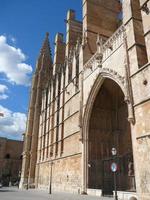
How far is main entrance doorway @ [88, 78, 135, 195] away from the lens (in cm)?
1548

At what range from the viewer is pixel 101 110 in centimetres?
1794

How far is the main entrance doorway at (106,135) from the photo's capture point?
15.5 metres

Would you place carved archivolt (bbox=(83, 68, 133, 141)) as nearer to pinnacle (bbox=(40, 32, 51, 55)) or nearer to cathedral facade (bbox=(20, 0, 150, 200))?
cathedral facade (bbox=(20, 0, 150, 200))

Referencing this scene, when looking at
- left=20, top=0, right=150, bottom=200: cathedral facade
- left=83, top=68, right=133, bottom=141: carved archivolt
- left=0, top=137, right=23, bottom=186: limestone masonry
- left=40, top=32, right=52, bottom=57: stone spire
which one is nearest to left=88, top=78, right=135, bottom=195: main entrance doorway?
left=20, top=0, right=150, bottom=200: cathedral facade

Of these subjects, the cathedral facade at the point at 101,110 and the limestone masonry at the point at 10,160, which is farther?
the limestone masonry at the point at 10,160

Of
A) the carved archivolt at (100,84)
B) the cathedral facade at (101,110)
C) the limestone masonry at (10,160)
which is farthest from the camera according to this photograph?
the limestone masonry at (10,160)

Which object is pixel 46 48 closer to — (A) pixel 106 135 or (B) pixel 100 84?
(B) pixel 100 84

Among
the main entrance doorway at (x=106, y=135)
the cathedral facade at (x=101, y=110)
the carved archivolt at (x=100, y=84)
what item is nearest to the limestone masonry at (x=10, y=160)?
the cathedral facade at (x=101, y=110)

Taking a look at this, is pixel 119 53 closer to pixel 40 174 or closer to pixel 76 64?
pixel 76 64

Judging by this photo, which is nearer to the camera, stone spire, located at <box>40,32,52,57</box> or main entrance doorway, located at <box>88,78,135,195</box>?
main entrance doorway, located at <box>88,78,135,195</box>

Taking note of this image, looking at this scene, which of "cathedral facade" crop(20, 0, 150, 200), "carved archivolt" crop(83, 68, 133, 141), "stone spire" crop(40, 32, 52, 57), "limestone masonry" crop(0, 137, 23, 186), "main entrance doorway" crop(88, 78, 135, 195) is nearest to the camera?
"cathedral facade" crop(20, 0, 150, 200)

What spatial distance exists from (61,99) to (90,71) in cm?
770

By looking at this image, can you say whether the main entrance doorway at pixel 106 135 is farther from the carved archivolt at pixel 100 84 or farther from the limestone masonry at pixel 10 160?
the limestone masonry at pixel 10 160

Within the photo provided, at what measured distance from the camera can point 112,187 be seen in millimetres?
15070
